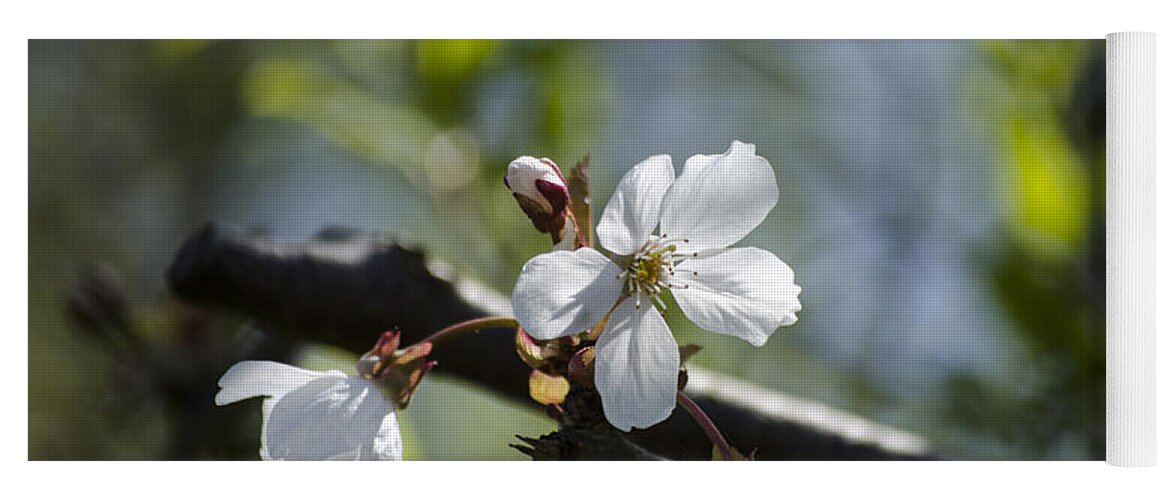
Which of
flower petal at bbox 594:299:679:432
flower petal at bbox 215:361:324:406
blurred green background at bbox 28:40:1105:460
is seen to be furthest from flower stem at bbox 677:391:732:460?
blurred green background at bbox 28:40:1105:460

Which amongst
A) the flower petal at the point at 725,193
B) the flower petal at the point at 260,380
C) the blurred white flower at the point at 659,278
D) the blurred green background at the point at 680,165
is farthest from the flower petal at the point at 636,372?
the blurred green background at the point at 680,165

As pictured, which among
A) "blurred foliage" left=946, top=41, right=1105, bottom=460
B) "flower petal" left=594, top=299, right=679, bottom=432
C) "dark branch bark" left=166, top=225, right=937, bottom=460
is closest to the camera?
"flower petal" left=594, top=299, right=679, bottom=432

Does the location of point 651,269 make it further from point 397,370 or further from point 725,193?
point 397,370

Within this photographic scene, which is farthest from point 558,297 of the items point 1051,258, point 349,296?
point 1051,258

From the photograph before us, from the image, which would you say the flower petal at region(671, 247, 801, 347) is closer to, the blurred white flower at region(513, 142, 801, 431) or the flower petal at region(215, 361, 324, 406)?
the blurred white flower at region(513, 142, 801, 431)

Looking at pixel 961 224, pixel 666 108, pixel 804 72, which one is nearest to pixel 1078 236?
pixel 961 224

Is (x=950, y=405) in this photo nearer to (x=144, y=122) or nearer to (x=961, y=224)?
(x=961, y=224)

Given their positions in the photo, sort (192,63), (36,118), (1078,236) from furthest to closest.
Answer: (192,63), (36,118), (1078,236)
